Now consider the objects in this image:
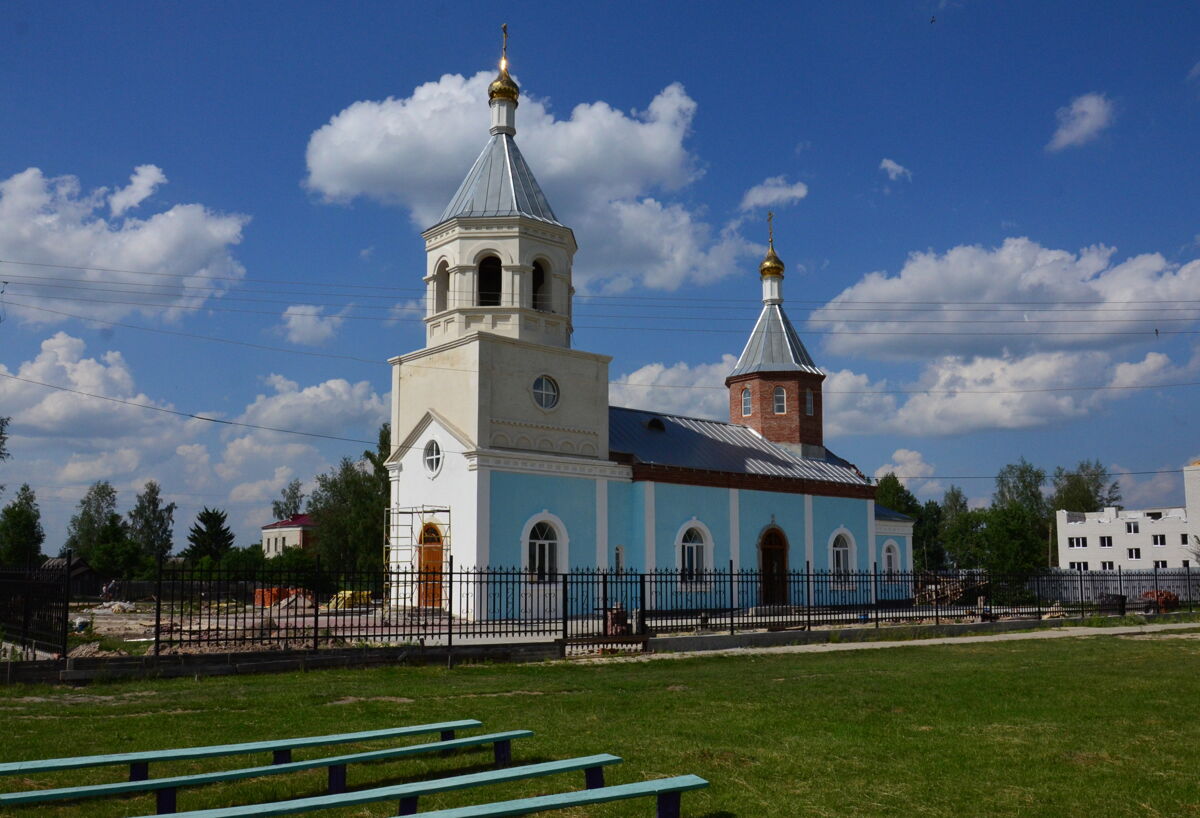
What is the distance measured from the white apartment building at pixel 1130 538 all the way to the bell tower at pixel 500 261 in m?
40.3

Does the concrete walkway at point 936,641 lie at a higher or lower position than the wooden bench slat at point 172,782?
lower

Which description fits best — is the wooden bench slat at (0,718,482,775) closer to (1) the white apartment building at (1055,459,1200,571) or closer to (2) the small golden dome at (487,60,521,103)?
(2) the small golden dome at (487,60,521,103)

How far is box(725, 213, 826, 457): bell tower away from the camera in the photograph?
35281 mm

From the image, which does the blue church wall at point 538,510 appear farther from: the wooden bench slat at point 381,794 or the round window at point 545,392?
the wooden bench slat at point 381,794

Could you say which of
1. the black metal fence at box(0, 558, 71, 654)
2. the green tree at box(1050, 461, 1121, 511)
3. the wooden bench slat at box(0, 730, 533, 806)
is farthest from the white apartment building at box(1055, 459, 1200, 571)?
the wooden bench slat at box(0, 730, 533, 806)

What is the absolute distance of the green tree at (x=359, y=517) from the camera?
42969mm

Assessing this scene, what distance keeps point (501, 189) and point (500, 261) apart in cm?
206

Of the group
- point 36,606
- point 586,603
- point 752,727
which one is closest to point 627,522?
point 586,603

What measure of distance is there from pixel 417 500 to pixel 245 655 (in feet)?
37.8

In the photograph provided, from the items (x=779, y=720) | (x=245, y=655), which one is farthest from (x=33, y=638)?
(x=779, y=720)

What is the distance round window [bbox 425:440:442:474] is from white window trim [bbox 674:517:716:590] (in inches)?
285

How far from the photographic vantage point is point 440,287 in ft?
85.7

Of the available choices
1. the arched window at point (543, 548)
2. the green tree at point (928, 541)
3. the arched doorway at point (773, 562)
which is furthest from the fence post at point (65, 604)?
the green tree at point (928, 541)

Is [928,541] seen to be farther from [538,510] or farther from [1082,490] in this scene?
[538,510]
